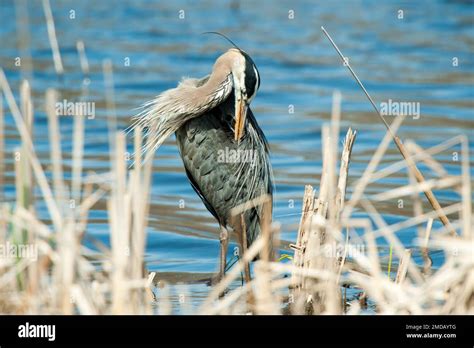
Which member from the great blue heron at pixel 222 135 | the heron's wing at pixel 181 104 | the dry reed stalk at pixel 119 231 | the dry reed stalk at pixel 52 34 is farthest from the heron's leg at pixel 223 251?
the dry reed stalk at pixel 119 231

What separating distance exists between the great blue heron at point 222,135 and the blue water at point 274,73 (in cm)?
60

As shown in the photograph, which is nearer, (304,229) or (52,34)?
(304,229)

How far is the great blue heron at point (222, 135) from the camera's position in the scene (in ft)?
26.1

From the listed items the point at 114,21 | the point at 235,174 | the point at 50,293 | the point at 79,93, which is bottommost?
the point at 50,293

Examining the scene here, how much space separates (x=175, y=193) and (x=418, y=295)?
7.36 m

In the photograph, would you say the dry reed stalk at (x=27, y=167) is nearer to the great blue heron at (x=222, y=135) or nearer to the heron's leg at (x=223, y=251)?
the great blue heron at (x=222, y=135)

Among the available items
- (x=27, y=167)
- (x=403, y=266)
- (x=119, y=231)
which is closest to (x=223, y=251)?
(x=403, y=266)

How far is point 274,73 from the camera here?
18766 mm

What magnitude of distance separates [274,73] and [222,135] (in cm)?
1057

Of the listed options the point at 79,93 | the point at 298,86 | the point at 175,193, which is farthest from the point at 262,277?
the point at 298,86

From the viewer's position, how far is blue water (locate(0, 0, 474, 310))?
11117 millimetres

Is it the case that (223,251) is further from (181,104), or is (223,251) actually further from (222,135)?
(181,104)

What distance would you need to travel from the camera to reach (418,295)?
4.53m

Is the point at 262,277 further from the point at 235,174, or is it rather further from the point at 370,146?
the point at 370,146
